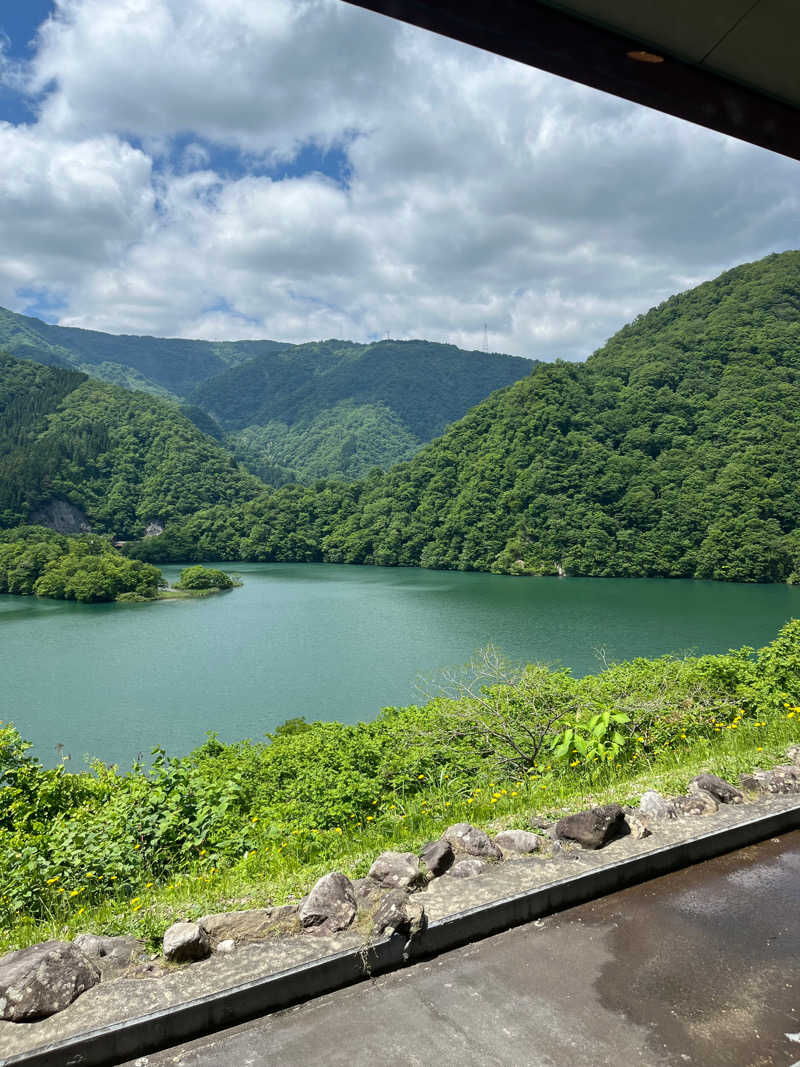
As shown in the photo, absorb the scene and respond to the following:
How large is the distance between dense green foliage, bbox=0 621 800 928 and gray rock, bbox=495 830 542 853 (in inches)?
20.2

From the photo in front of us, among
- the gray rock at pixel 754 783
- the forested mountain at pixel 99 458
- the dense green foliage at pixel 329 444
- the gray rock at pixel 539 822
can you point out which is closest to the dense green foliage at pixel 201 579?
the forested mountain at pixel 99 458

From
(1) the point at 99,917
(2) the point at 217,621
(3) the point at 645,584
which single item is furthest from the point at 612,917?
(3) the point at 645,584

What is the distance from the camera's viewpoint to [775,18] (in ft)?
4.91

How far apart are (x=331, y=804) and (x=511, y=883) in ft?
11.7

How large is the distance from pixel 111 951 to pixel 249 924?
0.45 m

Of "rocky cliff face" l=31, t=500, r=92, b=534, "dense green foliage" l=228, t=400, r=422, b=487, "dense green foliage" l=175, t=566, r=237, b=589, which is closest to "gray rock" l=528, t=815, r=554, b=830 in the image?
"dense green foliage" l=175, t=566, r=237, b=589

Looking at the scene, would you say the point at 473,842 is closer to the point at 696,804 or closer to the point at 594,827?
the point at 594,827

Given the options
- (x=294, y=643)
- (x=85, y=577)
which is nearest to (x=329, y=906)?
(x=294, y=643)

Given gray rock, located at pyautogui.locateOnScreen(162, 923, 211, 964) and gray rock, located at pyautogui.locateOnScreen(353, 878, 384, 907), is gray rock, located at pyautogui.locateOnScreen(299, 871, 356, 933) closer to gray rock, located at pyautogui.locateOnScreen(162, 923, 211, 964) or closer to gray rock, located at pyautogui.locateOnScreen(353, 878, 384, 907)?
gray rock, located at pyautogui.locateOnScreen(353, 878, 384, 907)

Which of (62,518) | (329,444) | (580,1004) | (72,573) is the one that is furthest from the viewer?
(329,444)

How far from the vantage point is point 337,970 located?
2094 millimetres

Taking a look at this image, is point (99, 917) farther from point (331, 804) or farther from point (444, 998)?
point (331, 804)

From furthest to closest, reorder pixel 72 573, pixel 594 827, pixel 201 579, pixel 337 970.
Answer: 1. pixel 201 579
2. pixel 72 573
3. pixel 594 827
4. pixel 337 970

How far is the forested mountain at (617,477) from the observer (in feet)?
204
